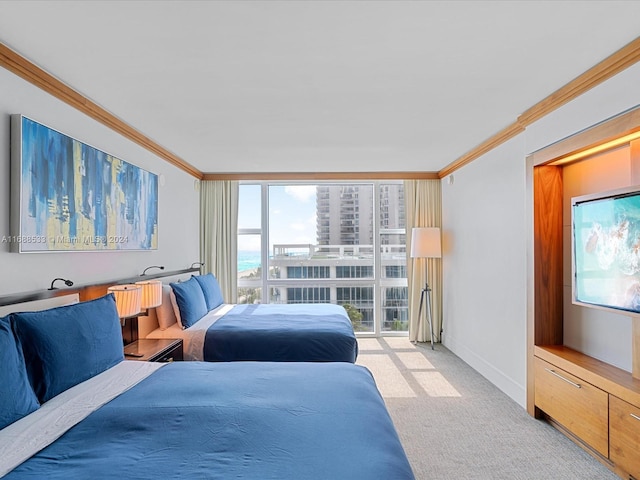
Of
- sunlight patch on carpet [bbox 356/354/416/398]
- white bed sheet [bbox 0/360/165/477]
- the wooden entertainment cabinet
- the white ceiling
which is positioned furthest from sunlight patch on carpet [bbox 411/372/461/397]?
white bed sheet [bbox 0/360/165/477]

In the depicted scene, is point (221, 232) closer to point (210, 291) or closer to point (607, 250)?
point (210, 291)

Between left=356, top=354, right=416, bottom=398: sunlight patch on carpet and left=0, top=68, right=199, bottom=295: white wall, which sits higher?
left=0, top=68, right=199, bottom=295: white wall

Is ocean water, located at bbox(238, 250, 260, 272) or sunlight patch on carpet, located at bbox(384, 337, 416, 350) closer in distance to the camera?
sunlight patch on carpet, located at bbox(384, 337, 416, 350)

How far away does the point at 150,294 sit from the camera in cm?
332

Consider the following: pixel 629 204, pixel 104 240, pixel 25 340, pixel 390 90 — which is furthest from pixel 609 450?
pixel 104 240

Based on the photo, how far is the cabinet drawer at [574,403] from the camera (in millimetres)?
2403

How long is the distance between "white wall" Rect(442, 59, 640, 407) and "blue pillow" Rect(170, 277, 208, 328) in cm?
298

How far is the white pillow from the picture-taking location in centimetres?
374

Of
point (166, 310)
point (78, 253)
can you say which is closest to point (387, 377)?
point (166, 310)

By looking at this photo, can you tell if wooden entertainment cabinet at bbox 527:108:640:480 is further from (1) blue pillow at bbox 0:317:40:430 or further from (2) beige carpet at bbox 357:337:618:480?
(1) blue pillow at bbox 0:317:40:430

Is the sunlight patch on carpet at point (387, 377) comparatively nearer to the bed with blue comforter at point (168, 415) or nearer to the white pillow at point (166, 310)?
the bed with blue comforter at point (168, 415)

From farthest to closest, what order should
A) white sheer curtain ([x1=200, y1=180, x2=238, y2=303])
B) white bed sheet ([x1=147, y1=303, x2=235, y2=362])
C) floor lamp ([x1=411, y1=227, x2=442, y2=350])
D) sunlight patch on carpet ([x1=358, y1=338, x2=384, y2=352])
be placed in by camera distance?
white sheer curtain ([x1=200, y1=180, x2=238, y2=303]) < floor lamp ([x1=411, y1=227, x2=442, y2=350]) < sunlight patch on carpet ([x1=358, y1=338, x2=384, y2=352]) < white bed sheet ([x1=147, y1=303, x2=235, y2=362])

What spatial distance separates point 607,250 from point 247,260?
178 inches

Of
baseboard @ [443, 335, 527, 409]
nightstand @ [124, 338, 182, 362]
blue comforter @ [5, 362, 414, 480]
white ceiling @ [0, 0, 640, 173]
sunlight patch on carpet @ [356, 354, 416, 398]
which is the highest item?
white ceiling @ [0, 0, 640, 173]
